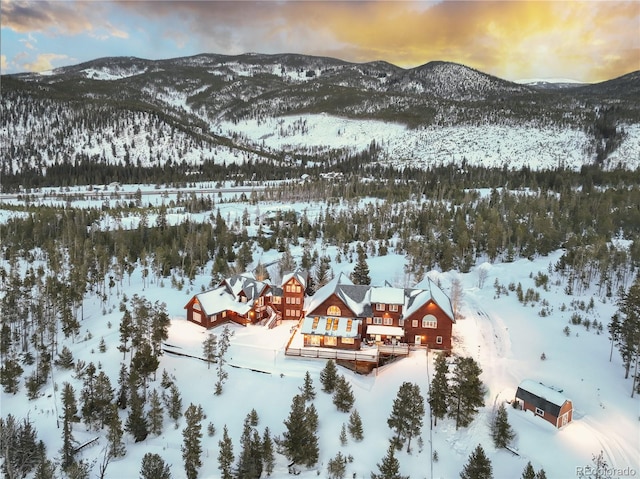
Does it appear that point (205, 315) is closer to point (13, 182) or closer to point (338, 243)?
point (338, 243)

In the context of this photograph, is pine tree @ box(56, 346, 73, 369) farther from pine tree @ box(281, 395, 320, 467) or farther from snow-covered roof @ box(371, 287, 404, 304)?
snow-covered roof @ box(371, 287, 404, 304)

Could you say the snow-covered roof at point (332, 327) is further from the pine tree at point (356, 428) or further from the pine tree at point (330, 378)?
the pine tree at point (356, 428)

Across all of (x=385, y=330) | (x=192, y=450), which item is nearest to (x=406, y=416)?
(x=385, y=330)

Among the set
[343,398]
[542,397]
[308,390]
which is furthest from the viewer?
[308,390]

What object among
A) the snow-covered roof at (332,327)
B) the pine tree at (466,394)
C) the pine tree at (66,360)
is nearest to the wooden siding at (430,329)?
the snow-covered roof at (332,327)

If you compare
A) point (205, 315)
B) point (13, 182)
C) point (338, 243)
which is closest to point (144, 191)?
point (13, 182)

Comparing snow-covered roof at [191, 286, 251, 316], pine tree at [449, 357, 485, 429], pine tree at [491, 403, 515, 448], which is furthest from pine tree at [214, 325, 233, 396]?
pine tree at [491, 403, 515, 448]

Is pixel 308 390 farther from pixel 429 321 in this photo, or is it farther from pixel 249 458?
pixel 429 321
